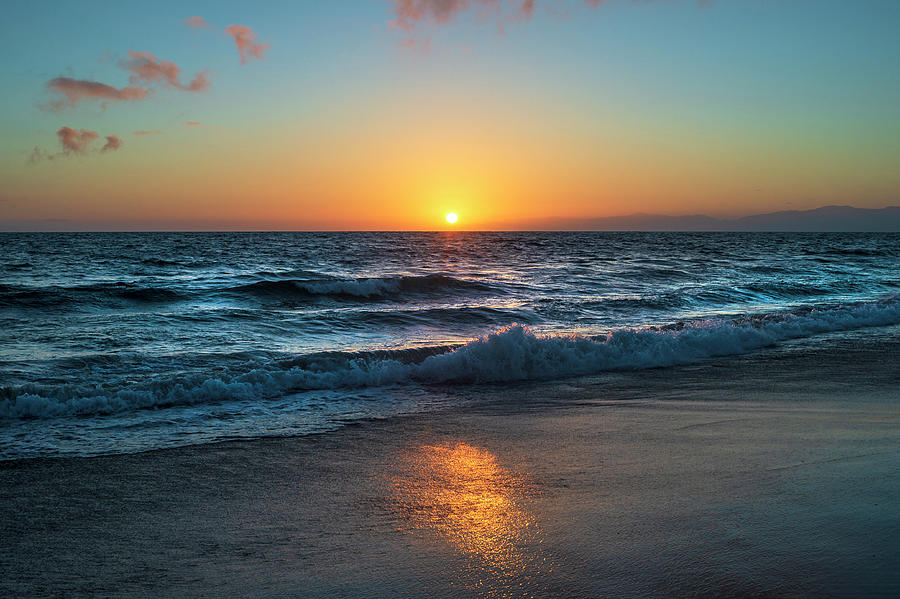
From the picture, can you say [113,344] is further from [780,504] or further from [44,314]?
[780,504]

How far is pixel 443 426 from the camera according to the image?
20.8 feet

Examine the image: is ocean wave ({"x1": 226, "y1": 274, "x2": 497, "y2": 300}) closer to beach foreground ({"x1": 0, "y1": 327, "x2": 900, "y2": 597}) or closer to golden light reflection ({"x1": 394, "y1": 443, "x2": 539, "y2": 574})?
beach foreground ({"x1": 0, "y1": 327, "x2": 900, "y2": 597})

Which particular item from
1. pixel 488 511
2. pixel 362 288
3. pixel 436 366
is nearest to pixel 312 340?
pixel 436 366

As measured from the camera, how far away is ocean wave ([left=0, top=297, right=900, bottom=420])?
7082mm

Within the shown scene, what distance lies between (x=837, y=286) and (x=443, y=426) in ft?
78.6

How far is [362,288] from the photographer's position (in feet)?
70.4

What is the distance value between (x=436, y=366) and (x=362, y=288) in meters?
12.7

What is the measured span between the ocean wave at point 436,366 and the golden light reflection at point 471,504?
3545 millimetres

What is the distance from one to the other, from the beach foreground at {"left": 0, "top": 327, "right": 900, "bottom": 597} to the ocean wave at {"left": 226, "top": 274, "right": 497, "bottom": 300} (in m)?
14.8

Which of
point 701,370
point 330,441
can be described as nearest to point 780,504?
point 330,441

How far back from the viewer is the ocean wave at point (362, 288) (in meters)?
21.0

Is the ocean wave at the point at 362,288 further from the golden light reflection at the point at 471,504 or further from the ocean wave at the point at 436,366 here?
the golden light reflection at the point at 471,504

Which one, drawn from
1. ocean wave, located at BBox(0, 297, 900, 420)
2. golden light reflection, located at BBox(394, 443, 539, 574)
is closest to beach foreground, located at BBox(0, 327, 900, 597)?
golden light reflection, located at BBox(394, 443, 539, 574)

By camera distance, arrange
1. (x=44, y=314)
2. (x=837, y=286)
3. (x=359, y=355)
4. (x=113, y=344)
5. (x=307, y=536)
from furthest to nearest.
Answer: (x=837, y=286) < (x=44, y=314) < (x=113, y=344) < (x=359, y=355) < (x=307, y=536)
